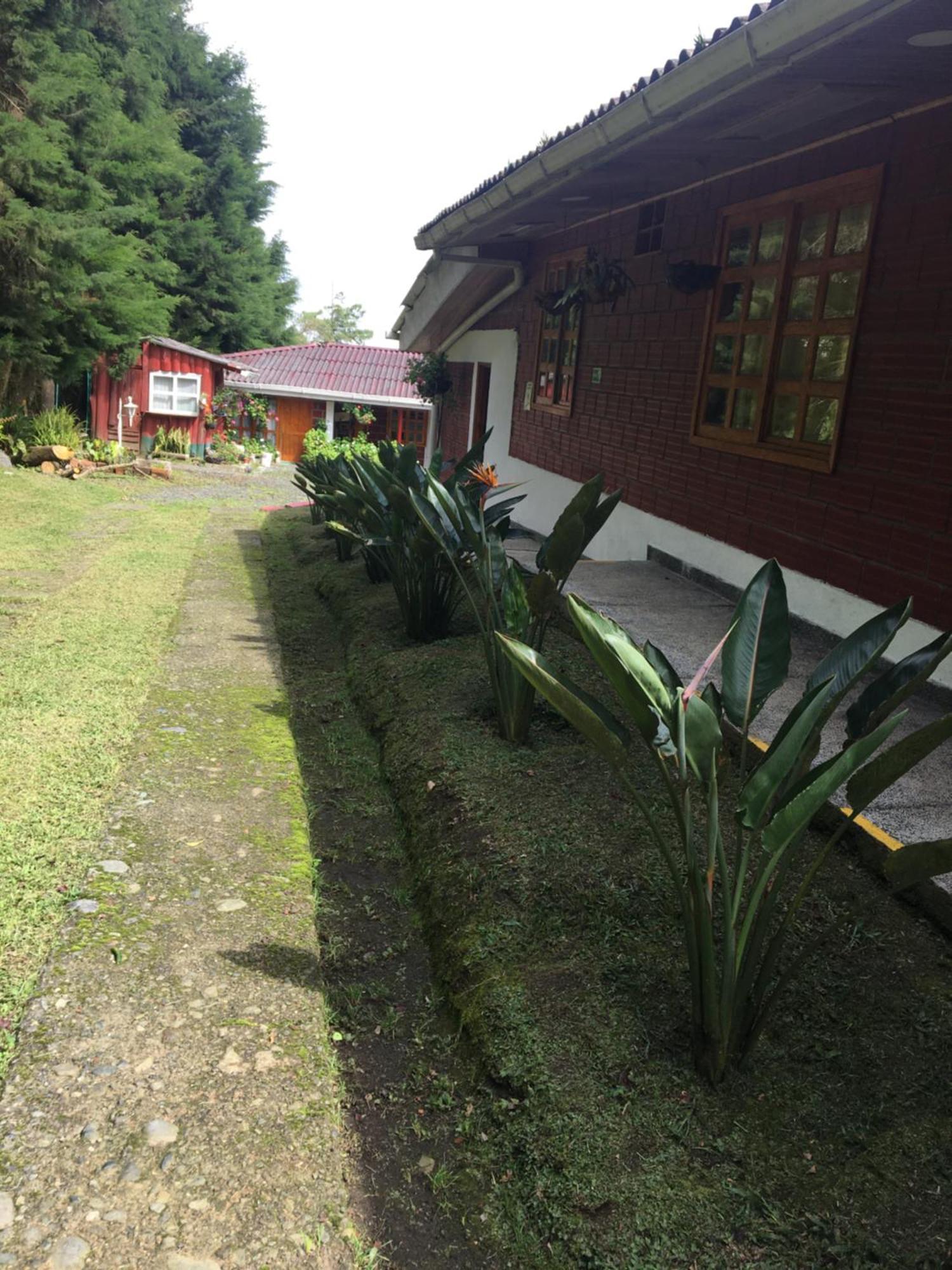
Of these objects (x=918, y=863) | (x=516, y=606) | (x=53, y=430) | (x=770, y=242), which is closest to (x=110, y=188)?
(x=53, y=430)

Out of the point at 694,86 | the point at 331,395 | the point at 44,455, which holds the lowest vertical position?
the point at 44,455

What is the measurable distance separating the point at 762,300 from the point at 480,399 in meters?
8.62

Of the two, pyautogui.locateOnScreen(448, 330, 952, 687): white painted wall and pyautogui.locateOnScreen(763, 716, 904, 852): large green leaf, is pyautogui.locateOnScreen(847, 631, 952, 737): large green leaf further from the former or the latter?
pyautogui.locateOnScreen(448, 330, 952, 687): white painted wall

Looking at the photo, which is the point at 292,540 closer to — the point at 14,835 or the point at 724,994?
the point at 14,835

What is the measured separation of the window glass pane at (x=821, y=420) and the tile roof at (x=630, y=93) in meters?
1.82

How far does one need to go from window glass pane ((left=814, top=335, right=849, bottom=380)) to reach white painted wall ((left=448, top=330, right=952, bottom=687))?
107 centimetres

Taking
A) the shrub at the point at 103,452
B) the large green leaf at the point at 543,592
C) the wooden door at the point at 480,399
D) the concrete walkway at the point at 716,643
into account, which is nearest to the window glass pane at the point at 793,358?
the concrete walkway at the point at 716,643

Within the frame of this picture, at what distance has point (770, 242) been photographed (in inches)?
231

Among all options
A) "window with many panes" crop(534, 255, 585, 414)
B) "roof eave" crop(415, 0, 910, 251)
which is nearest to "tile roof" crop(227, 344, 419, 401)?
"window with many panes" crop(534, 255, 585, 414)

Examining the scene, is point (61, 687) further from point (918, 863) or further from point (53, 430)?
point (53, 430)

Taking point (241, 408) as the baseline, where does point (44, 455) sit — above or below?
below

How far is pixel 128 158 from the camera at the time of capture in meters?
21.7

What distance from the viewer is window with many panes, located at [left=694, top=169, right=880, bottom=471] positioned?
199 inches

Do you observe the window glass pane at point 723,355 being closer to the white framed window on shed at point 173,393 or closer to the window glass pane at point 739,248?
the window glass pane at point 739,248
